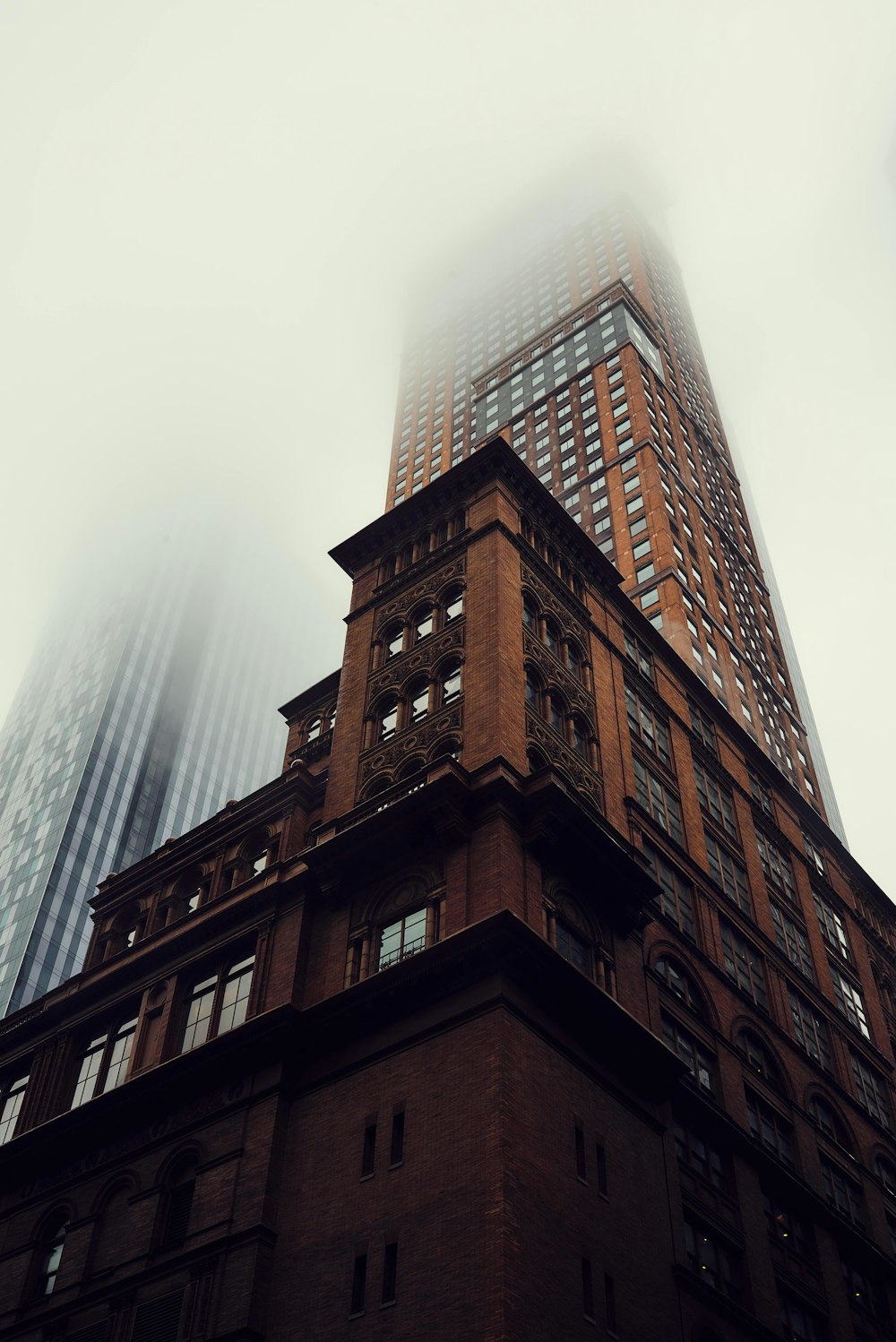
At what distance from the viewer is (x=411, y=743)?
159ft

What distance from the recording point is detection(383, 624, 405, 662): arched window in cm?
5481

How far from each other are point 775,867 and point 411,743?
25.7 m

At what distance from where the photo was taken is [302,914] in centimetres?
4512

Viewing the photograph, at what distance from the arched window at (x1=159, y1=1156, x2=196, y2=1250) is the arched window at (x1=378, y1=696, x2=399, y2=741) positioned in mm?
17398

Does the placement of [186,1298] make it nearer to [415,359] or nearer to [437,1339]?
[437,1339]

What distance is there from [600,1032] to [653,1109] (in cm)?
379

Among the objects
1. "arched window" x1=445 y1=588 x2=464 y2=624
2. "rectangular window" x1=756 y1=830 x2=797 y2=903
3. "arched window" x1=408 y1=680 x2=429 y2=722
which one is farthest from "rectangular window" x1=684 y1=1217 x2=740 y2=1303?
"arched window" x1=445 y1=588 x2=464 y2=624

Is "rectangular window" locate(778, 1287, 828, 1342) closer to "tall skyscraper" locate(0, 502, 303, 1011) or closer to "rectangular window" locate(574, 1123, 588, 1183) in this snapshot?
"rectangular window" locate(574, 1123, 588, 1183)

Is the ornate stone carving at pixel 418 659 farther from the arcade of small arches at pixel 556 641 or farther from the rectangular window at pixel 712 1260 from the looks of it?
the rectangular window at pixel 712 1260

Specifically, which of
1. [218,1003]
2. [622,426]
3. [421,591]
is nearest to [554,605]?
[421,591]

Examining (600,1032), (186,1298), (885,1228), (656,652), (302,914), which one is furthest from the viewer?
(656,652)

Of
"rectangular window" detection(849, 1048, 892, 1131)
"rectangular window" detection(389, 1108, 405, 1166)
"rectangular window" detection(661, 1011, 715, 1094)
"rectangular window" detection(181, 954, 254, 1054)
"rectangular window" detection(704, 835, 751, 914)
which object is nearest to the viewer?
"rectangular window" detection(389, 1108, 405, 1166)

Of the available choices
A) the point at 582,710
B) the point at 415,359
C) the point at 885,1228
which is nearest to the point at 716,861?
the point at 582,710

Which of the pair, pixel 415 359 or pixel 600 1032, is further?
pixel 415 359
